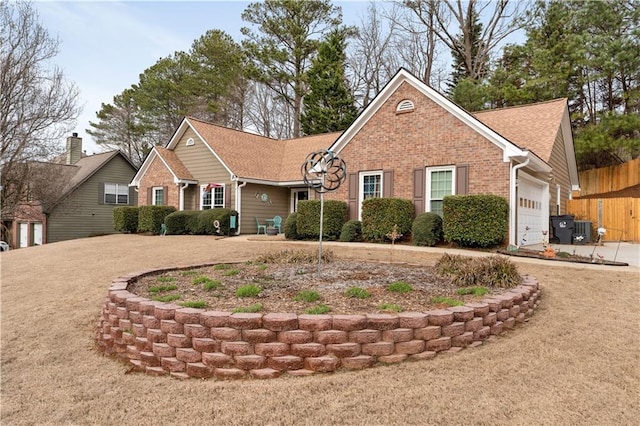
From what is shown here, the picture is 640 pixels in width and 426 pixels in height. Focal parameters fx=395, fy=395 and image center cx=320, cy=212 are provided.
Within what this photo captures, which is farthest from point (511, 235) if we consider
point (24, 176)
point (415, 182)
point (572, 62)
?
point (24, 176)

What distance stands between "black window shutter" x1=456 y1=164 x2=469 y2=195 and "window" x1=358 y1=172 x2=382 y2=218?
266 cm

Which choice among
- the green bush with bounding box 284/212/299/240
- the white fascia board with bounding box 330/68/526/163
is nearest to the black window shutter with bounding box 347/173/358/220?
the white fascia board with bounding box 330/68/526/163

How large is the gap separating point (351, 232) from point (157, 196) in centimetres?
1112

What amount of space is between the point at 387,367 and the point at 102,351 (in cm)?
318

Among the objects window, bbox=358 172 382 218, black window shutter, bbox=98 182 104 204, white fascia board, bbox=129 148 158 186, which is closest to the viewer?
window, bbox=358 172 382 218

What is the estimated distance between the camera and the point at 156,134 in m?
31.3

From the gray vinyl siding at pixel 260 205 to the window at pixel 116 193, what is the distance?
13.2 m

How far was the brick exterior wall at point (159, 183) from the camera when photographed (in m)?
18.3

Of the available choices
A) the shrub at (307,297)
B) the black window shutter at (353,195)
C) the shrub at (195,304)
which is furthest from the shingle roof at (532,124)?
the shrub at (195,304)

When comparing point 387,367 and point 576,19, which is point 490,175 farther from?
point 576,19

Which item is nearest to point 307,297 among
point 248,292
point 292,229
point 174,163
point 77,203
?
point 248,292

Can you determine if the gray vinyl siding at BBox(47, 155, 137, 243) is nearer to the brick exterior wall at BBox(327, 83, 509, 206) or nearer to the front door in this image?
the front door

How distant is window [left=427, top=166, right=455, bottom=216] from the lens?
12.2m

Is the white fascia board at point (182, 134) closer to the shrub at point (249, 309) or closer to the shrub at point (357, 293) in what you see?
the shrub at point (357, 293)
